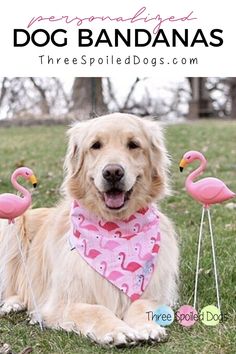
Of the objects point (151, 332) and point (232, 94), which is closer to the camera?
point (151, 332)

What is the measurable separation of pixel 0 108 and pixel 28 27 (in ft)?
44.3

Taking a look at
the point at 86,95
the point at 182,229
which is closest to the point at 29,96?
the point at 86,95

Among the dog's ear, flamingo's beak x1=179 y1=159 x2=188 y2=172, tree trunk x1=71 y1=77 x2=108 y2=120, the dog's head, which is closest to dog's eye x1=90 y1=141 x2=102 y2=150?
the dog's head

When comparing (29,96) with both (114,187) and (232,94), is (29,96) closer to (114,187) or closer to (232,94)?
(232,94)

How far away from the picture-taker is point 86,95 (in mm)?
16906

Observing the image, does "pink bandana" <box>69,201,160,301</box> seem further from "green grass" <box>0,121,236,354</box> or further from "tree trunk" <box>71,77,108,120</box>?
"tree trunk" <box>71,77,108,120</box>

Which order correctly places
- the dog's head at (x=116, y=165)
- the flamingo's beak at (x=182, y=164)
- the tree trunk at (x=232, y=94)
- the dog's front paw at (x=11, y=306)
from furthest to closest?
the tree trunk at (x=232, y=94) < the dog's front paw at (x=11, y=306) < the dog's head at (x=116, y=165) < the flamingo's beak at (x=182, y=164)

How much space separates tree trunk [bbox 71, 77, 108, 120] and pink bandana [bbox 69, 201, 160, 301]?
41.1 ft

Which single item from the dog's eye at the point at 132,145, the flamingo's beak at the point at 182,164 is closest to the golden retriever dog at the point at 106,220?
the dog's eye at the point at 132,145

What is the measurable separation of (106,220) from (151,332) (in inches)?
33.2

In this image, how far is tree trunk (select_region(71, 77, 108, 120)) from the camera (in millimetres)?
16344

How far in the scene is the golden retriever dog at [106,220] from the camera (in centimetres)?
337

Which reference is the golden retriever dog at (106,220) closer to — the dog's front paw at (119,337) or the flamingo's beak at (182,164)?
the dog's front paw at (119,337)

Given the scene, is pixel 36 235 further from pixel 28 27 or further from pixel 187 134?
pixel 187 134
